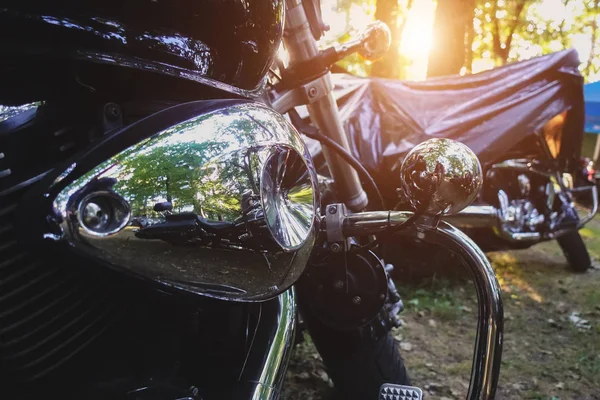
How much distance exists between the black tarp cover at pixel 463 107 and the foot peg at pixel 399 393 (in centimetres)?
227

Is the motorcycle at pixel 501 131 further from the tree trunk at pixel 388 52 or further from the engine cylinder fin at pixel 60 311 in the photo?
the tree trunk at pixel 388 52

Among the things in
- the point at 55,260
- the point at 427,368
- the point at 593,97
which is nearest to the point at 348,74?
the point at 427,368

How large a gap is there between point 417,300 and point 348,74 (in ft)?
6.81

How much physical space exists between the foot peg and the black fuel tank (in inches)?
32.8

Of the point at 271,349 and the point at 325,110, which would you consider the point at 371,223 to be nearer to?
the point at 271,349

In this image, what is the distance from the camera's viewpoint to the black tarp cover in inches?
142

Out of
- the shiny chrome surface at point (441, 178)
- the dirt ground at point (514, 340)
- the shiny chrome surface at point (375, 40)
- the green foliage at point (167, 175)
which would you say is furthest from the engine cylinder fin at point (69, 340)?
the dirt ground at point (514, 340)

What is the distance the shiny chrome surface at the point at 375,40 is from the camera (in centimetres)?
164

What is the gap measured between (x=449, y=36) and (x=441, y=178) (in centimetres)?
632

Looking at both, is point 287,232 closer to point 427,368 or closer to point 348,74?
point 427,368

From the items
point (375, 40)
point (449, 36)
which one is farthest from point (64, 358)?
point (449, 36)

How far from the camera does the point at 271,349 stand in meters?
1.16

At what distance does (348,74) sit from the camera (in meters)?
4.57

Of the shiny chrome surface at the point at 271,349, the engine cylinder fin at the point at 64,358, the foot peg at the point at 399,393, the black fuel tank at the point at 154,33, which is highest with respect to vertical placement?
the black fuel tank at the point at 154,33
